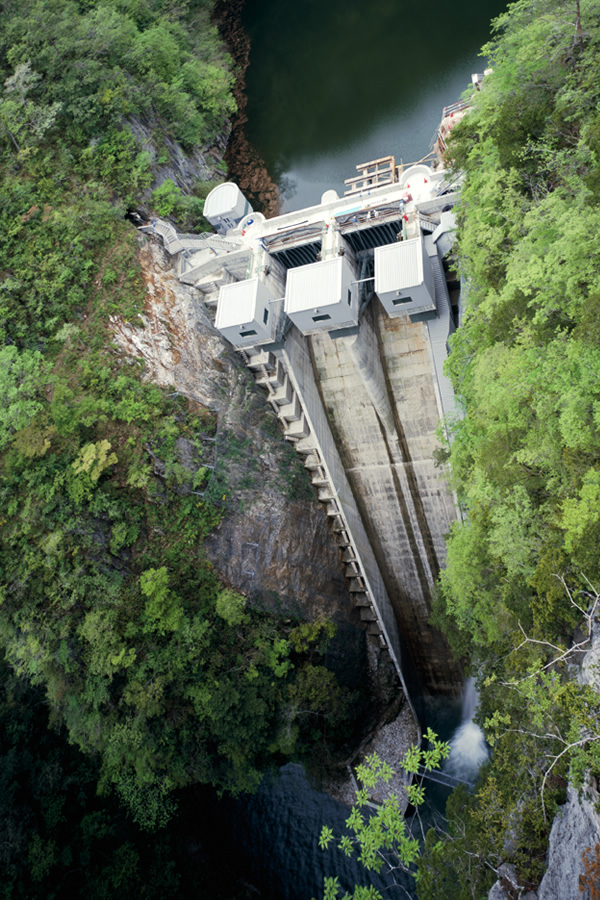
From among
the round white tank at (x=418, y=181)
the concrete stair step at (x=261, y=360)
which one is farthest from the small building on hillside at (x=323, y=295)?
the round white tank at (x=418, y=181)

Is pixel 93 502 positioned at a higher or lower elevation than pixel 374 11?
lower

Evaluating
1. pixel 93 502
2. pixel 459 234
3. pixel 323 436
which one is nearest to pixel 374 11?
pixel 459 234

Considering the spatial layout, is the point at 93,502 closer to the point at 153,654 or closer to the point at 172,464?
the point at 172,464

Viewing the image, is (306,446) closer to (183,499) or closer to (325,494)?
(325,494)

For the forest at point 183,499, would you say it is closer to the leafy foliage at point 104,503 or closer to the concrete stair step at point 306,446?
the leafy foliage at point 104,503

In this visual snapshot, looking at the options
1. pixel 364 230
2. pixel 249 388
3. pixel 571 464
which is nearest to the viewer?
pixel 571 464

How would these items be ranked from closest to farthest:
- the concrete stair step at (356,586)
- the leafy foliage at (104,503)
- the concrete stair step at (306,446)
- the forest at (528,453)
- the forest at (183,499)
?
the forest at (528,453) < the forest at (183,499) < the leafy foliage at (104,503) < the concrete stair step at (306,446) < the concrete stair step at (356,586)
